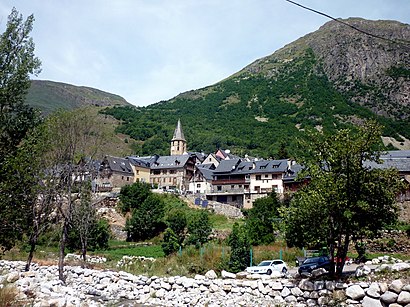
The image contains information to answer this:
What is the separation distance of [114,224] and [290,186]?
27.4 meters

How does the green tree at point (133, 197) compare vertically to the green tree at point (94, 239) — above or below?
above

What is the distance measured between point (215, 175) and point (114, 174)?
1979 centimetres

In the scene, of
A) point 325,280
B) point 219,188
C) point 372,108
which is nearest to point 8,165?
point 325,280

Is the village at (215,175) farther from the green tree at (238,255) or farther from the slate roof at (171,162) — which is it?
the green tree at (238,255)

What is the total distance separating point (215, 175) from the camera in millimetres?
66938

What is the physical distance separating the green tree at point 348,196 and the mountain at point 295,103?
8855 cm

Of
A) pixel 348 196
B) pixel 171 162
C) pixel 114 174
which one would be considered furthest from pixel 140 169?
pixel 348 196

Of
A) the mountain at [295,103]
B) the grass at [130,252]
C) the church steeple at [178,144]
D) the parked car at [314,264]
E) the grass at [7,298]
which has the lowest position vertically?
the grass at [130,252]

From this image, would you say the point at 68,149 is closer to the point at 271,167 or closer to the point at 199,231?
the point at 199,231

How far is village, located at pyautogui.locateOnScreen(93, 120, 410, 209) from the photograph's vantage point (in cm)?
5838

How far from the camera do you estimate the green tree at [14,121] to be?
12453 millimetres

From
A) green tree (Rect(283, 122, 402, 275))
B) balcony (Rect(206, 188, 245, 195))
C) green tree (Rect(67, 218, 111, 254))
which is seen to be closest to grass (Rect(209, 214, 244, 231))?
balcony (Rect(206, 188, 245, 195))

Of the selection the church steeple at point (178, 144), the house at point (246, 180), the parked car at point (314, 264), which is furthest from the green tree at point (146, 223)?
the church steeple at point (178, 144)

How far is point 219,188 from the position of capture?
65875mm
